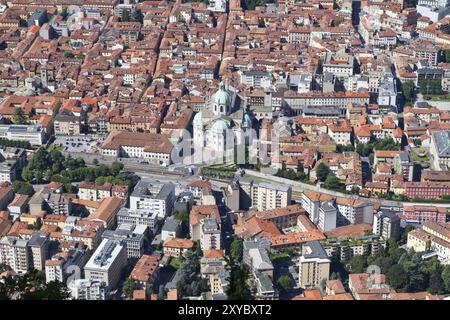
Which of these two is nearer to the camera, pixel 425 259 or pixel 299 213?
pixel 425 259

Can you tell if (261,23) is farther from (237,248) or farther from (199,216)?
(237,248)

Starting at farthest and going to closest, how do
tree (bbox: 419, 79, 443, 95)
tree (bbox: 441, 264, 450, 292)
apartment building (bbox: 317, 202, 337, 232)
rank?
tree (bbox: 419, 79, 443, 95) < apartment building (bbox: 317, 202, 337, 232) < tree (bbox: 441, 264, 450, 292)

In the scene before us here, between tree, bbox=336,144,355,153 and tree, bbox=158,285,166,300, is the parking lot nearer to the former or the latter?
tree, bbox=336,144,355,153

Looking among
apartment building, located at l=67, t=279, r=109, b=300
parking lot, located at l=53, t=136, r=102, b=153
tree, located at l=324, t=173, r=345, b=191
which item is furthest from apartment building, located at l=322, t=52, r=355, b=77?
apartment building, located at l=67, t=279, r=109, b=300

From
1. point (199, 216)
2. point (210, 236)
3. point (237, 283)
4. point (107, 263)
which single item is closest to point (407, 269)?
point (210, 236)
